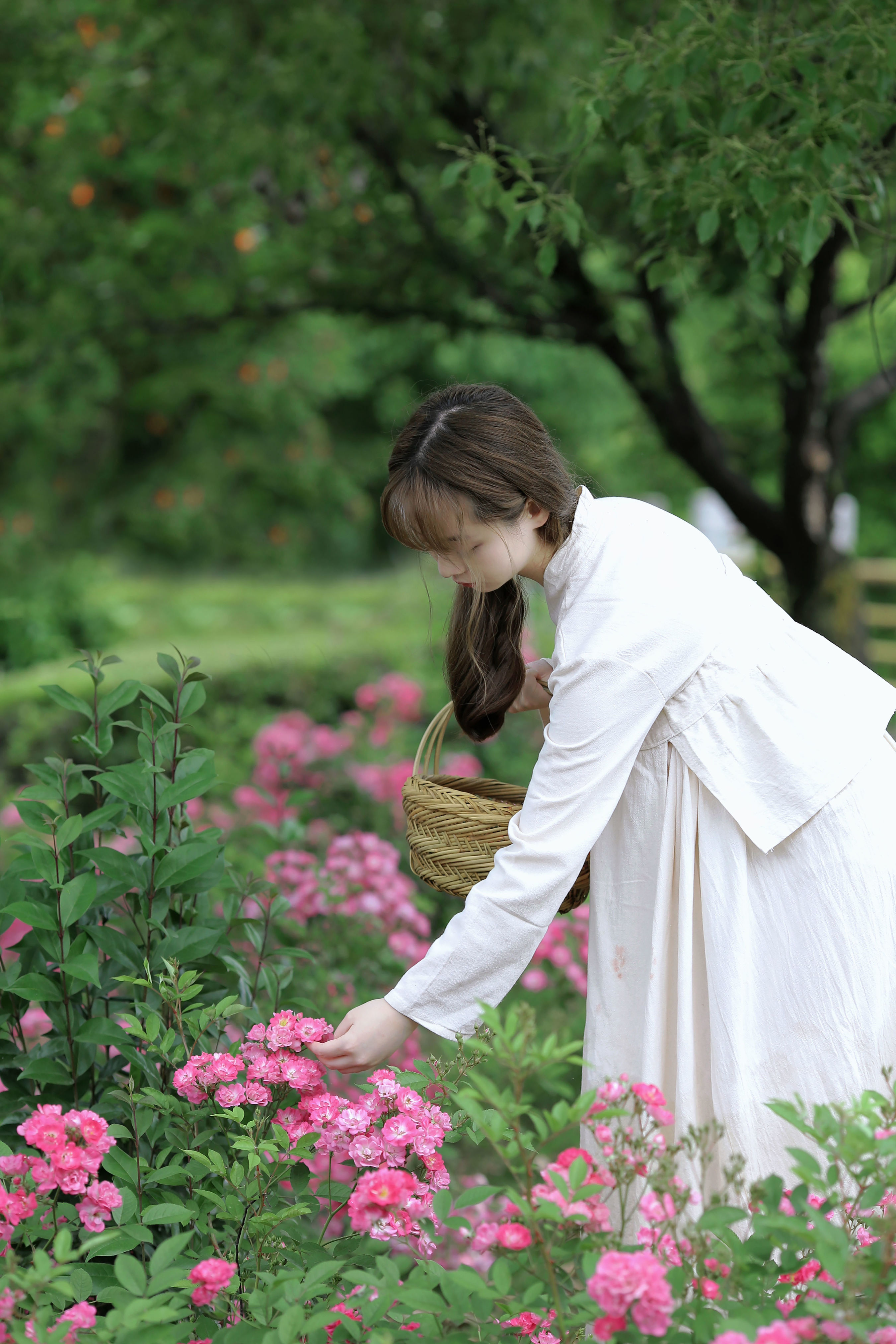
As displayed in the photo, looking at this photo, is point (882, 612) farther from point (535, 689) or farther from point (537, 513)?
point (537, 513)

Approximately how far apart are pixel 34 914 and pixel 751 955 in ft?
3.10

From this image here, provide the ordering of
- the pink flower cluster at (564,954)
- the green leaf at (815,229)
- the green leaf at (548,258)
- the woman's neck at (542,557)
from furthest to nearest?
the pink flower cluster at (564,954)
the green leaf at (548,258)
the green leaf at (815,229)
the woman's neck at (542,557)

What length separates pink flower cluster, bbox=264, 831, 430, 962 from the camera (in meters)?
2.77

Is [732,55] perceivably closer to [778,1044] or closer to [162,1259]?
[778,1044]

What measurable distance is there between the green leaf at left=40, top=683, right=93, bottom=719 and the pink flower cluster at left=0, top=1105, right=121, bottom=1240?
55 centimetres

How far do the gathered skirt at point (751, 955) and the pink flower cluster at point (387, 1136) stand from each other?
28 cm

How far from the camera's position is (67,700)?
1632 millimetres

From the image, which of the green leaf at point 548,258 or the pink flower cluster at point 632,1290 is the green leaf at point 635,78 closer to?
the green leaf at point 548,258

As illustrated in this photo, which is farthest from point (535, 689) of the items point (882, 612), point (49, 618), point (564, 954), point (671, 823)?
point (882, 612)

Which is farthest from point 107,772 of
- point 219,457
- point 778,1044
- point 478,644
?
point 219,457

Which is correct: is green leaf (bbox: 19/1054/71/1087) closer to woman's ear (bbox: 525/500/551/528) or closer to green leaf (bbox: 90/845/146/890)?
green leaf (bbox: 90/845/146/890)

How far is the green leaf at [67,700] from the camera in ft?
5.29

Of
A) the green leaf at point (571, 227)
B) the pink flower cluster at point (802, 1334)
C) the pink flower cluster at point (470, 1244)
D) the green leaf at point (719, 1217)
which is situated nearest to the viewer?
the pink flower cluster at point (802, 1334)

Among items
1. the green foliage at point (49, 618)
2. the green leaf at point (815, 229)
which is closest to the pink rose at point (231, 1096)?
the green leaf at point (815, 229)
